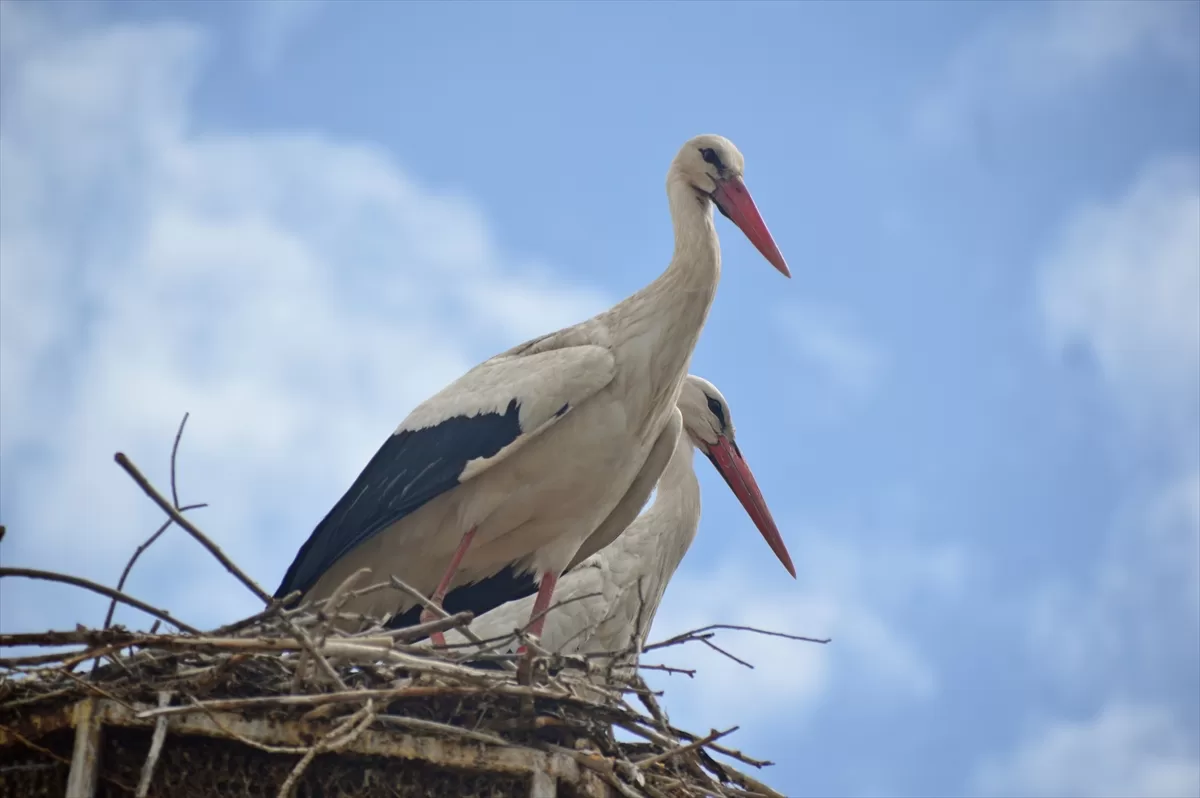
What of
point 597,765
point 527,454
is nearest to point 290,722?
point 597,765

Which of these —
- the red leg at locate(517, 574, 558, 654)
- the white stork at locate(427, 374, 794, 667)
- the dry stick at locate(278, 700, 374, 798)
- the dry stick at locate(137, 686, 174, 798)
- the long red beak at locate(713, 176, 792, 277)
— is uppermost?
the long red beak at locate(713, 176, 792, 277)

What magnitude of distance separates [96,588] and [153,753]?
37 cm

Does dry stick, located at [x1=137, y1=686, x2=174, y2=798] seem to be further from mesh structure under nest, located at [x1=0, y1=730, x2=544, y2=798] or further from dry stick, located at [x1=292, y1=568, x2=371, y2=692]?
dry stick, located at [x1=292, y1=568, x2=371, y2=692]

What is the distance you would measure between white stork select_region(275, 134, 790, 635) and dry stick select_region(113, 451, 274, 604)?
1230 mm

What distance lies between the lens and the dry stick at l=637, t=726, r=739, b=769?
3.72 meters

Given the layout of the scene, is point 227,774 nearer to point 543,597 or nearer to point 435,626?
point 435,626

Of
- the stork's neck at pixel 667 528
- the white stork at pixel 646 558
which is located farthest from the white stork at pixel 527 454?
the stork's neck at pixel 667 528

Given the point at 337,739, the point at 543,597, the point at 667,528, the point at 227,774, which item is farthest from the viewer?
the point at 667,528

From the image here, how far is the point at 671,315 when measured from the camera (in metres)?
5.13

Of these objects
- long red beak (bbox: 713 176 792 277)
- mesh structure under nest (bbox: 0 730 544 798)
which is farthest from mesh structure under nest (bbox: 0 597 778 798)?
long red beak (bbox: 713 176 792 277)

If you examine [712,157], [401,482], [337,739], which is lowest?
[337,739]

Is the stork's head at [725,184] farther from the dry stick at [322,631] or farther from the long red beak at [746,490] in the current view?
the dry stick at [322,631]

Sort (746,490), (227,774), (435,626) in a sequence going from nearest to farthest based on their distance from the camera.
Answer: (227,774) → (435,626) → (746,490)

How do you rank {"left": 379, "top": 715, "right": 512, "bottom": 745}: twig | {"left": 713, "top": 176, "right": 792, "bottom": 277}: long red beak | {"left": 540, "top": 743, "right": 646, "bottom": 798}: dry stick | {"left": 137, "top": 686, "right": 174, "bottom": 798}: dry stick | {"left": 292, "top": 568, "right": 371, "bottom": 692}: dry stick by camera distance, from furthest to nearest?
{"left": 713, "top": 176, "right": 792, "bottom": 277}: long red beak < {"left": 540, "top": 743, "right": 646, "bottom": 798}: dry stick < {"left": 379, "top": 715, "right": 512, "bottom": 745}: twig < {"left": 292, "top": 568, "right": 371, "bottom": 692}: dry stick < {"left": 137, "top": 686, "right": 174, "bottom": 798}: dry stick
